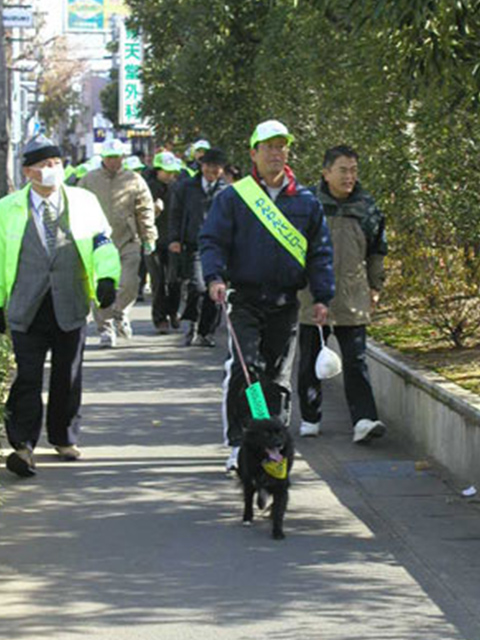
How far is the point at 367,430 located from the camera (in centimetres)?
1052

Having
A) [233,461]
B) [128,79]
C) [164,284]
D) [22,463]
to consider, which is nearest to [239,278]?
[233,461]

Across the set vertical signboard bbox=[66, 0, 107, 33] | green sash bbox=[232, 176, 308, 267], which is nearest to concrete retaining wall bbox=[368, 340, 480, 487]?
green sash bbox=[232, 176, 308, 267]

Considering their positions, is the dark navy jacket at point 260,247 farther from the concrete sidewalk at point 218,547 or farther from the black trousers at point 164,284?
the black trousers at point 164,284

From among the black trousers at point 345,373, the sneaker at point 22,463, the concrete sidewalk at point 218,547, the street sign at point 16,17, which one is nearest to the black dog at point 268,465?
the concrete sidewalk at point 218,547

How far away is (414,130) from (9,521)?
17.3 ft

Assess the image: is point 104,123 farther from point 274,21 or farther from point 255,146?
A: point 255,146

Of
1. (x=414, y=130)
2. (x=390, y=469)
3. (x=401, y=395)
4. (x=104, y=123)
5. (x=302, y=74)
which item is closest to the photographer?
(x=390, y=469)

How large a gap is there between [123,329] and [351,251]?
6621 mm

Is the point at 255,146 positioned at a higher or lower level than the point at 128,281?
higher

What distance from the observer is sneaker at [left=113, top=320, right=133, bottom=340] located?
17062mm

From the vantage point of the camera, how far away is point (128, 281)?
16.5 meters

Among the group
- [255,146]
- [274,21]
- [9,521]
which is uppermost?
[274,21]

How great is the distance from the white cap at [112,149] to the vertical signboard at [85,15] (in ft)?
236

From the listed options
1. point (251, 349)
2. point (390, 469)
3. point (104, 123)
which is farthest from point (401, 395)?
point (104, 123)
